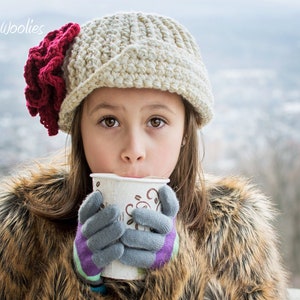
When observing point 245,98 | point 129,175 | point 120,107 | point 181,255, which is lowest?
point 181,255

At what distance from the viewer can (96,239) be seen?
2.88 ft

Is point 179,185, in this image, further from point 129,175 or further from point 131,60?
point 131,60

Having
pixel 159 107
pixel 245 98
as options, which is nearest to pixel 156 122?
pixel 159 107

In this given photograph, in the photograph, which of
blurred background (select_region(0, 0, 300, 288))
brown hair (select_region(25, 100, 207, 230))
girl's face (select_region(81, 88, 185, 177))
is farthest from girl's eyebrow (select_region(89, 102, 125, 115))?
blurred background (select_region(0, 0, 300, 288))

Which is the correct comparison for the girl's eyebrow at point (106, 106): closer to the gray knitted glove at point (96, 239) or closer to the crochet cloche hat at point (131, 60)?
the crochet cloche hat at point (131, 60)

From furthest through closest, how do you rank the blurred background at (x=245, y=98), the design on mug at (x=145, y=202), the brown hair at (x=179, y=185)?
the blurred background at (x=245, y=98), the brown hair at (x=179, y=185), the design on mug at (x=145, y=202)

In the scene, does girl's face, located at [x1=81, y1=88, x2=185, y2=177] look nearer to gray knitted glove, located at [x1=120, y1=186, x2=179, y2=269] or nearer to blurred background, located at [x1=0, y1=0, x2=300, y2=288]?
gray knitted glove, located at [x1=120, y1=186, x2=179, y2=269]

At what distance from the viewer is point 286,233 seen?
1.74m

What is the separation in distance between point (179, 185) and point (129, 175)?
7.8 inches

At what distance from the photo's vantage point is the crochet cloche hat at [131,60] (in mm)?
912

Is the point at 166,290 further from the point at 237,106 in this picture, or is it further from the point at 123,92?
the point at 237,106

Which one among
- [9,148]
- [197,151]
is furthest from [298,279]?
[9,148]

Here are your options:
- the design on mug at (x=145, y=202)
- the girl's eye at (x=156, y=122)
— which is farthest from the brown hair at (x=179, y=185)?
the design on mug at (x=145, y=202)

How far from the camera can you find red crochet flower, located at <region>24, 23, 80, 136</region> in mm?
992
